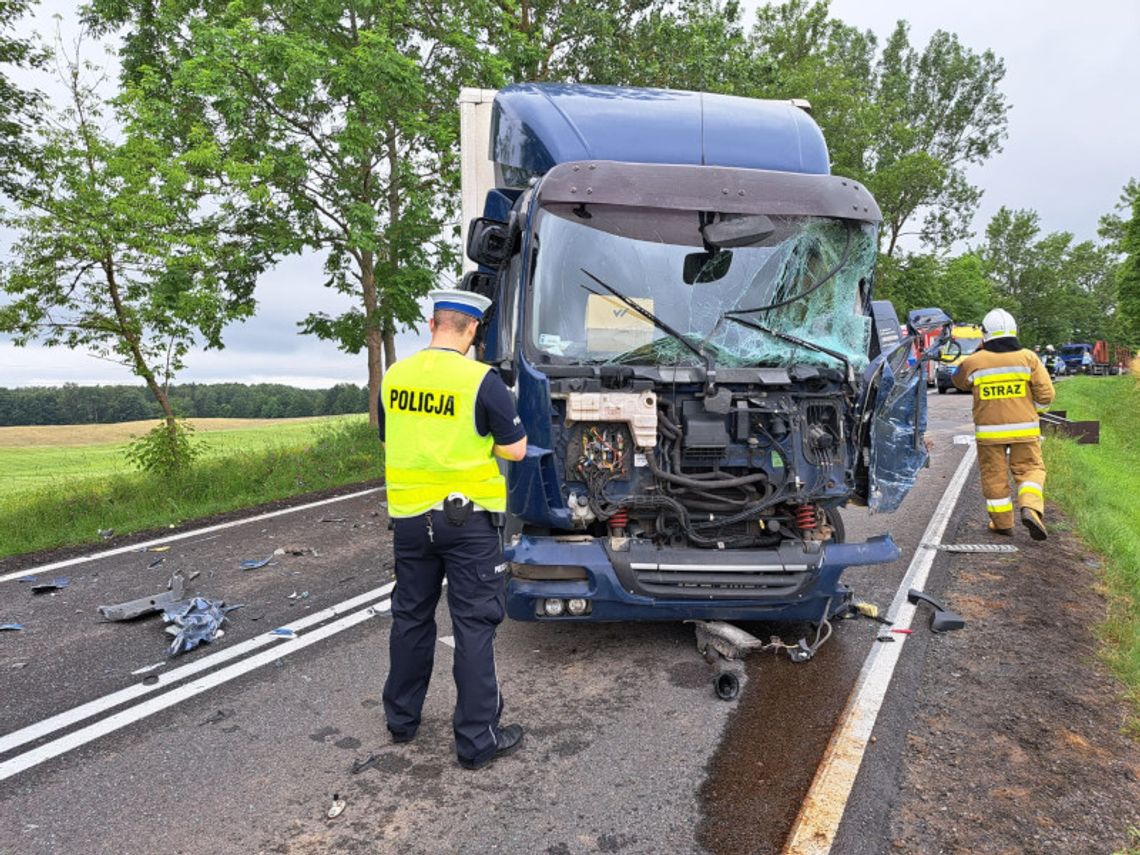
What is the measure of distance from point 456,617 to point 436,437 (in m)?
0.77

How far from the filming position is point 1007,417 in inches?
264

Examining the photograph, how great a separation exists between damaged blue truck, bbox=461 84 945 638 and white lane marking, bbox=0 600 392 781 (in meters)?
1.42

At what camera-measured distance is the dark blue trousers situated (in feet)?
10.2

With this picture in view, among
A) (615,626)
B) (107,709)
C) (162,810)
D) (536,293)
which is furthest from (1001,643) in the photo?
(107,709)

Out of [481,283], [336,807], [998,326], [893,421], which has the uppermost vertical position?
[481,283]

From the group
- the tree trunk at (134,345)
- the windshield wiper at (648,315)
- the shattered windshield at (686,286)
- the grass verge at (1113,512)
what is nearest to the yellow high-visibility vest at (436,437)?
the shattered windshield at (686,286)

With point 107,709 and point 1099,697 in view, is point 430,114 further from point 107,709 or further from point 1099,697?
point 1099,697

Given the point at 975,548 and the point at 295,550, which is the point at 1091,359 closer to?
the point at 975,548

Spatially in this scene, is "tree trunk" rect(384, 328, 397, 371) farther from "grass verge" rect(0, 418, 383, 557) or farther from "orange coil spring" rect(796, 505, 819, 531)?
"orange coil spring" rect(796, 505, 819, 531)

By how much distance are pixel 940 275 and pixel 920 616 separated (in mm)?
37536

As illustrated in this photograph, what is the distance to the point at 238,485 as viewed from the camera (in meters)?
9.50

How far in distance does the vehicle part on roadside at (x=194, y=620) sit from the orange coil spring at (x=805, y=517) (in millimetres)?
3515

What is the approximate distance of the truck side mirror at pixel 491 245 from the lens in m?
4.25

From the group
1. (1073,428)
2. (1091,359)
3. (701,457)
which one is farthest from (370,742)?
(1091,359)
